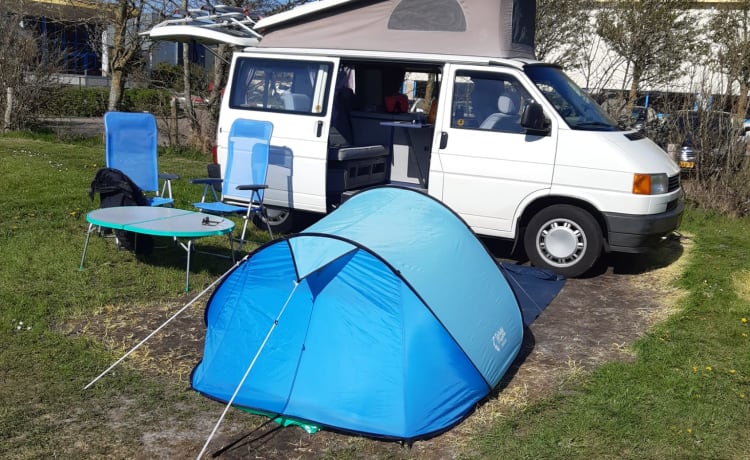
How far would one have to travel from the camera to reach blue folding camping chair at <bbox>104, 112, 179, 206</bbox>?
26.4 feet

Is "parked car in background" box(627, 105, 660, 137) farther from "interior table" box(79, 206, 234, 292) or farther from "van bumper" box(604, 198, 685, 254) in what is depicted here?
"interior table" box(79, 206, 234, 292)

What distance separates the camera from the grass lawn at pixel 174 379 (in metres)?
4.10

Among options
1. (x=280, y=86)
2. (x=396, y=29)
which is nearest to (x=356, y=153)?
(x=280, y=86)

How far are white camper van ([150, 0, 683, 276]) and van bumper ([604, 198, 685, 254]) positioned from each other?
13 millimetres

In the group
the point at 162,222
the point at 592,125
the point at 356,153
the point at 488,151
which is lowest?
the point at 162,222

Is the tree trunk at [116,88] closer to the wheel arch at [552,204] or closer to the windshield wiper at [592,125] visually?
the wheel arch at [552,204]

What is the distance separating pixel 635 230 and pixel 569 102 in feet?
4.66

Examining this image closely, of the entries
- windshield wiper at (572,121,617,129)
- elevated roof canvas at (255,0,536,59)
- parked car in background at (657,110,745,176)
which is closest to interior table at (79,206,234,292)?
elevated roof canvas at (255,0,536,59)

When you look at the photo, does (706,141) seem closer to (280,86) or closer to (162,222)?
(280,86)

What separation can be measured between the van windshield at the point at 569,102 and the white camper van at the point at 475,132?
2 cm

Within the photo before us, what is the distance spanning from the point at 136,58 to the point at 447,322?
13731 mm

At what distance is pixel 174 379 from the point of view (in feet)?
15.8

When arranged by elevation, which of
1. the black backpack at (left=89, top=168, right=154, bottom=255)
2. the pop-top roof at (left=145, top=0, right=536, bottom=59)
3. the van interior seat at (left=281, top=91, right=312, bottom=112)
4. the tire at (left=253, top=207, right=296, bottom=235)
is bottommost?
the tire at (left=253, top=207, right=296, bottom=235)

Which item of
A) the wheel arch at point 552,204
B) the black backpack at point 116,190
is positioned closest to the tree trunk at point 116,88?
the black backpack at point 116,190
